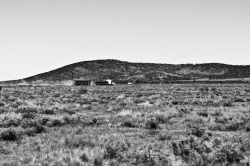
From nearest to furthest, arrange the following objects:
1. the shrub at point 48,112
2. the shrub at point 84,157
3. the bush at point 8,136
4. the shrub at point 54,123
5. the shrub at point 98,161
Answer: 1. the shrub at point 98,161
2. the shrub at point 84,157
3. the bush at point 8,136
4. the shrub at point 54,123
5. the shrub at point 48,112

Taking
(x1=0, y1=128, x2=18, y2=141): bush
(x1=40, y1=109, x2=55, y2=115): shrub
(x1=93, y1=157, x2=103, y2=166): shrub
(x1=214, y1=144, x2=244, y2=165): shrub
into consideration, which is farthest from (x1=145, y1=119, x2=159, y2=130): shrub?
(x1=40, y1=109, x2=55, y2=115): shrub

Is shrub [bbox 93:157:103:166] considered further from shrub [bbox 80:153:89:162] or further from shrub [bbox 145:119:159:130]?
shrub [bbox 145:119:159:130]

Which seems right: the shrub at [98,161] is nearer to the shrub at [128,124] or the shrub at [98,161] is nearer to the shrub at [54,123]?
the shrub at [128,124]

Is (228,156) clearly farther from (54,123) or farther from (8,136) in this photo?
(54,123)

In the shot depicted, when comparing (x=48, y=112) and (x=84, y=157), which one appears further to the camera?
(x=48, y=112)

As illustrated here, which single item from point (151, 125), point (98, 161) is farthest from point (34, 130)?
point (98, 161)

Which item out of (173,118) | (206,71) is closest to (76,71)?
(206,71)

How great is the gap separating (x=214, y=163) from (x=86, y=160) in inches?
124

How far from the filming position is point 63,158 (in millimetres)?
8367

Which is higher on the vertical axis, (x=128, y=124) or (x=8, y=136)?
(x=8, y=136)

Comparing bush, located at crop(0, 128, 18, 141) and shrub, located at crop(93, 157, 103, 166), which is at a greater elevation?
bush, located at crop(0, 128, 18, 141)

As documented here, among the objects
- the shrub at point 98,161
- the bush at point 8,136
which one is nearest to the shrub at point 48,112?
the bush at point 8,136

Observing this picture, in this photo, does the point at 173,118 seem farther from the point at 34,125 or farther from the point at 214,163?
the point at 214,163

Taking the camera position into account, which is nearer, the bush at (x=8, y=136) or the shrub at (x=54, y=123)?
the bush at (x=8, y=136)
